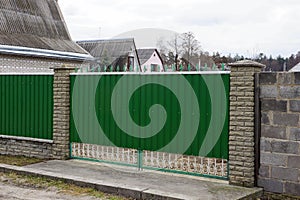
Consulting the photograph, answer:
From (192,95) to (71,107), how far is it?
2917 millimetres

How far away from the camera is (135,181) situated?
6.86 m

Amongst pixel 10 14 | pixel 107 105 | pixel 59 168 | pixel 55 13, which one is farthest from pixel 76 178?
pixel 55 13

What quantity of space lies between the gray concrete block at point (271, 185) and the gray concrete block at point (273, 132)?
2.25 ft

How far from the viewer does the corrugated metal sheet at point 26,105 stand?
8.93 meters

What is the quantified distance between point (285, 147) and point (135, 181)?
2472 millimetres

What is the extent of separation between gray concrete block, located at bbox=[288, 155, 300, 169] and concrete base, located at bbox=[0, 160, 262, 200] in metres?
0.63

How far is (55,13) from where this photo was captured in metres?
19.9

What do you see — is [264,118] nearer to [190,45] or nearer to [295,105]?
[295,105]

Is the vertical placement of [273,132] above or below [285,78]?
below

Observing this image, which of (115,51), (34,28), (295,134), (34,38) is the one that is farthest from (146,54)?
(295,134)

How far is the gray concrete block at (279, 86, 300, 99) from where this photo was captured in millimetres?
5977

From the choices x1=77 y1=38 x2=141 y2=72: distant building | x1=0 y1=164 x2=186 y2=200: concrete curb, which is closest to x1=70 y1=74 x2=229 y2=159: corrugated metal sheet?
x1=0 y1=164 x2=186 y2=200: concrete curb

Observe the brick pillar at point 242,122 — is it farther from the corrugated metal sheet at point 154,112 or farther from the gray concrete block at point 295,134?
the gray concrete block at point 295,134

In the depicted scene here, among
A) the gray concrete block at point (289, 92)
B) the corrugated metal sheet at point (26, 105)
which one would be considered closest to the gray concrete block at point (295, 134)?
the gray concrete block at point (289, 92)
